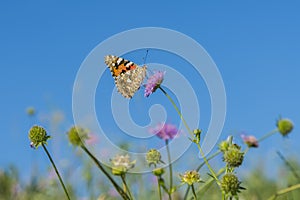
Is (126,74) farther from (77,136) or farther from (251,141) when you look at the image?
(251,141)

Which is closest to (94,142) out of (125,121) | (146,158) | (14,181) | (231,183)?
(125,121)

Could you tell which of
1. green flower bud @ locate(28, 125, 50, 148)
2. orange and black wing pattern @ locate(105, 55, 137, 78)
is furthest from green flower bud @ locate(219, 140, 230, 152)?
green flower bud @ locate(28, 125, 50, 148)

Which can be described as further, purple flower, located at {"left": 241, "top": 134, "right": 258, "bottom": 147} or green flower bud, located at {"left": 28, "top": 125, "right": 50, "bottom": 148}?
purple flower, located at {"left": 241, "top": 134, "right": 258, "bottom": 147}

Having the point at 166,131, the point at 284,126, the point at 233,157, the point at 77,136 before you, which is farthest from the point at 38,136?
the point at 284,126

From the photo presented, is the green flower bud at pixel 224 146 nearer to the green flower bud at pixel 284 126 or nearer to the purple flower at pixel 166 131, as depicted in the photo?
the purple flower at pixel 166 131

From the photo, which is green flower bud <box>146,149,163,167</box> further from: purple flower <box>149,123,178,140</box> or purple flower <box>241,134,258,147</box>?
purple flower <box>241,134,258,147</box>

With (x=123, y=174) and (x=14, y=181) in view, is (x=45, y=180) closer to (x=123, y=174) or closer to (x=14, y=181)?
(x=14, y=181)

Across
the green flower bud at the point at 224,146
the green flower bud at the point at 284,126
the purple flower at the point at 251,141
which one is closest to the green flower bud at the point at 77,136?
the green flower bud at the point at 224,146
